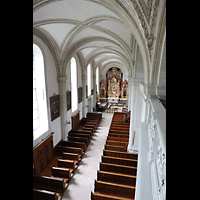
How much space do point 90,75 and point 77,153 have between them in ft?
45.0

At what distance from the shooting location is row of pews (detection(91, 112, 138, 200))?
6.38 meters

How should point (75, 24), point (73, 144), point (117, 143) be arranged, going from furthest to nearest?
point (73, 144)
point (117, 143)
point (75, 24)

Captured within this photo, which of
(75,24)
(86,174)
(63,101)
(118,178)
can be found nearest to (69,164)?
(86,174)

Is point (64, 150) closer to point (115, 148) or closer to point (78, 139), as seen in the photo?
point (78, 139)

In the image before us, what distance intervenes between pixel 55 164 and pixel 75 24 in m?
8.25

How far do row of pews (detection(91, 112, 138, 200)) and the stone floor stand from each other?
73cm

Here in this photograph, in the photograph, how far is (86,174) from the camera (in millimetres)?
8648

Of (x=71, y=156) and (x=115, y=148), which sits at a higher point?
(x=115, y=148)

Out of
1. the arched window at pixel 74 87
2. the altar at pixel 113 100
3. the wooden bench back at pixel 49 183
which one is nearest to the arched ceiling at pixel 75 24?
the arched window at pixel 74 87

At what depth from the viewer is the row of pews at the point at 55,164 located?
6965 mm

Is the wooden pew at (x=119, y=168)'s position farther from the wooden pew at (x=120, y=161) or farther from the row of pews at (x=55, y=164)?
the row of pews at (x=55, y=164)

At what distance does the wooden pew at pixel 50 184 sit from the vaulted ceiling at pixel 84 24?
599 centimetres
